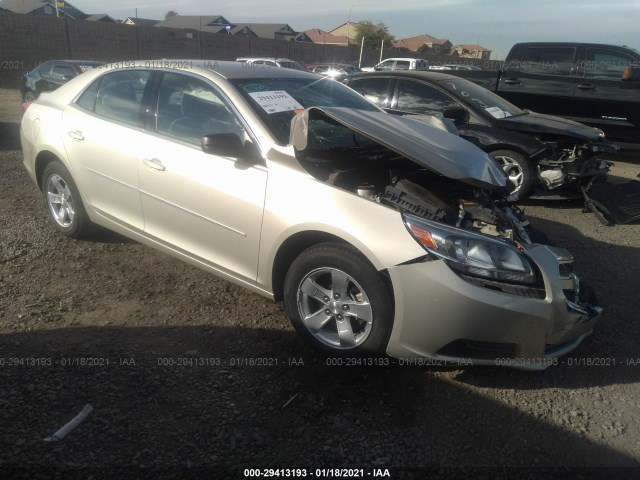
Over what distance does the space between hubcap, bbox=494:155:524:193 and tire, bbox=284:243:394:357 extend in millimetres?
4230

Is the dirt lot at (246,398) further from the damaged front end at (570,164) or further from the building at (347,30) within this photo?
the building at (347,30)

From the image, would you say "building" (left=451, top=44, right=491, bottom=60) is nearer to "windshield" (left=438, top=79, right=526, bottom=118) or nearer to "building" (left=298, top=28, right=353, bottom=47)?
"building" (left=298, top=28, right=353, bottom=47)

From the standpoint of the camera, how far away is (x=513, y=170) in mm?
6469

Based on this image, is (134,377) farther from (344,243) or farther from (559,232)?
(559,232)

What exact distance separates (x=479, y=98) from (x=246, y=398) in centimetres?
541

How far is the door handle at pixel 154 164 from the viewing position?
11.7 ft

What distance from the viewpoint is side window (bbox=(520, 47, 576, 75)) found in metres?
9.17

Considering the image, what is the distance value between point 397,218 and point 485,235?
48 centimetres

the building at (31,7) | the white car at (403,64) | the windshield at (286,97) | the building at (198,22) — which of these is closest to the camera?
the windshield at (286,97)

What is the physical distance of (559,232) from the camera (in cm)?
554

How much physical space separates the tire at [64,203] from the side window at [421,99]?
4325 millimetres

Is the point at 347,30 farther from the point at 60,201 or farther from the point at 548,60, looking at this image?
the point at 60,201

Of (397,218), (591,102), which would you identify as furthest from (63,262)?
(591,102)

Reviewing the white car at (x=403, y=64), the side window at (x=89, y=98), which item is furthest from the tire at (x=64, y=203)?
the white car at (x=403, y=64)
